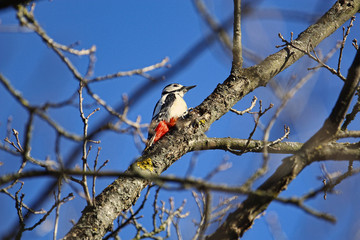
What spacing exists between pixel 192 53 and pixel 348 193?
165 cm

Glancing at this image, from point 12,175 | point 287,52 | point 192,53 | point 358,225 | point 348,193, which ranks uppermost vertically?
point 287,52

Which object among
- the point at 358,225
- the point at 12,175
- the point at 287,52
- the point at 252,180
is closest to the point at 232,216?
the point at 252,180

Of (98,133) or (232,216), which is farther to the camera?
(232,216)

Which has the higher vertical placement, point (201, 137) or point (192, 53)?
point (201, 137)

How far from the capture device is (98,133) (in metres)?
1.46

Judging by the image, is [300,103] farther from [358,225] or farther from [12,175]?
[12,175]

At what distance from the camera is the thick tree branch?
2730 millimetres

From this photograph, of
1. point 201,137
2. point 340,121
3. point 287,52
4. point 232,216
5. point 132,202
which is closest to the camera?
point 232,216

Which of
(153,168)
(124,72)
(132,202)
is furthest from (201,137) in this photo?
(124,72)

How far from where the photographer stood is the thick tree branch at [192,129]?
2.73 m

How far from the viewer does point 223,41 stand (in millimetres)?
2029

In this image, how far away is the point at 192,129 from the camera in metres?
3.41

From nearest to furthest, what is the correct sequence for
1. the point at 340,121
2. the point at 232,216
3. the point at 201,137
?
the point at 232,216 < the point at 340,121 < the point at 201,137

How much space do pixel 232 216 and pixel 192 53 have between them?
42.4 inches
